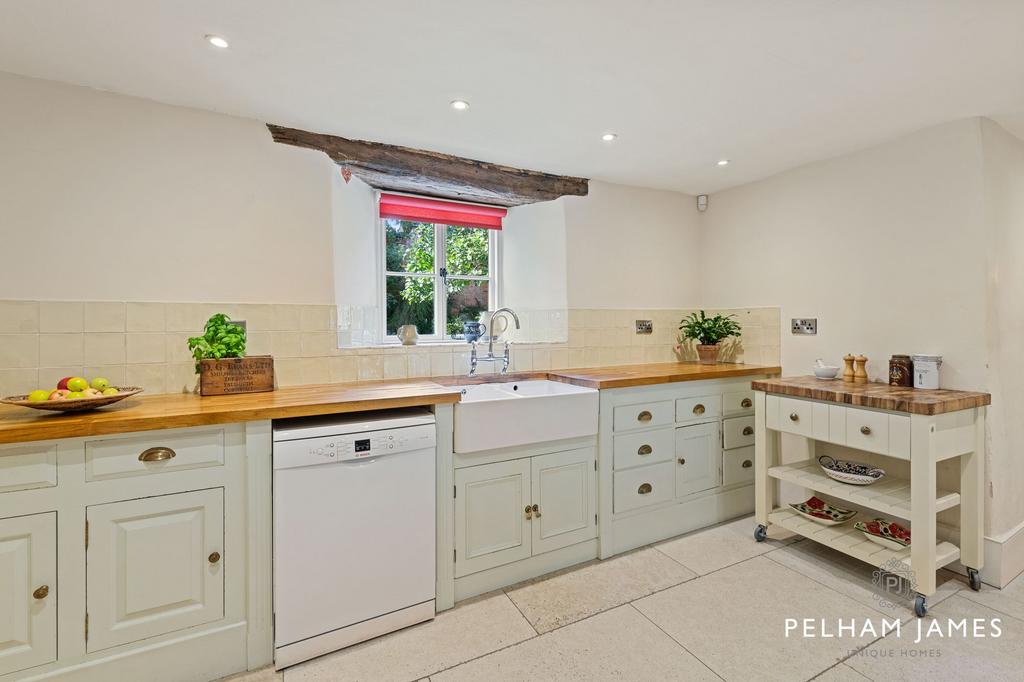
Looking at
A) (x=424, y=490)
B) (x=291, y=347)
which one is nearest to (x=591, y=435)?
(x=424, y=490)

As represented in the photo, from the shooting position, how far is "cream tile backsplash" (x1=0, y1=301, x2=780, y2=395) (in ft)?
6.00

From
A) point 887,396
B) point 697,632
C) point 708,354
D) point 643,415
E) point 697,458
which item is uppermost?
point 708,354

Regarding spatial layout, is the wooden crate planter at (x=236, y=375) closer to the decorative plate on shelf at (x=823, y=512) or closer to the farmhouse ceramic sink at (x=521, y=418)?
the farmhouse ceramic sink at (x=521, y=418)

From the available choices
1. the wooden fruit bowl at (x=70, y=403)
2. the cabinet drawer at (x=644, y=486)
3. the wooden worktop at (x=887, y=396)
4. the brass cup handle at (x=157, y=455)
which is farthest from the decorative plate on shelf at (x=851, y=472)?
the wooden fruit bowl at (x=70, y=403)

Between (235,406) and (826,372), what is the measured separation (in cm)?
298

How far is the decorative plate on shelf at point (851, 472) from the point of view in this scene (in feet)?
7.43

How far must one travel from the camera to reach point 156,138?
79.7 inches

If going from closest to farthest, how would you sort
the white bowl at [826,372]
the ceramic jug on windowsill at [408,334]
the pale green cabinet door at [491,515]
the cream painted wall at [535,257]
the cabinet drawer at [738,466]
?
1. the pale green cabinet door at [491,515]
2. the white bowl at [826,372]
3. the ceramic jug on windowsill at [408,334]
4. the cabinet drawer at [738,466]
5. the cream painted wall at [535,257]

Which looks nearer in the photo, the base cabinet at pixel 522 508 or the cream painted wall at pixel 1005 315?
the base cabinet at pixel 522 508

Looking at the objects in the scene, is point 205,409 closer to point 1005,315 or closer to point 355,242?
point 355,242

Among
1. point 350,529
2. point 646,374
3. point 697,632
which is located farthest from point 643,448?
point 350,529

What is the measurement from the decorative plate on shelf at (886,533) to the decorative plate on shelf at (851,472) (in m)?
0.22

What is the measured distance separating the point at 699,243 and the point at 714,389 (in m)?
1.39

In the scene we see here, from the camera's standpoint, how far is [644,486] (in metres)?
2.55
